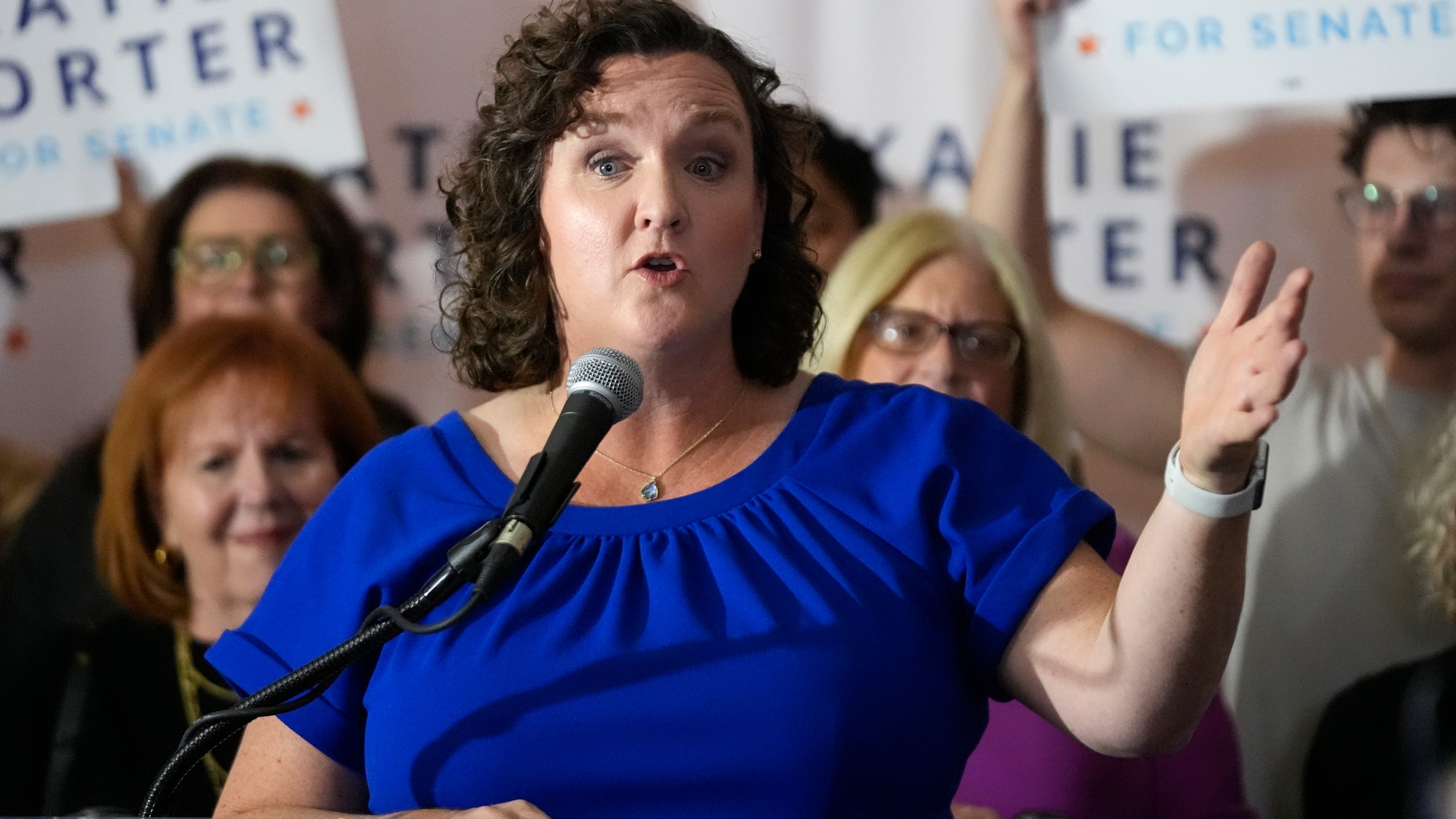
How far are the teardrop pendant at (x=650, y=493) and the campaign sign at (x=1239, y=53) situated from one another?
158 cm

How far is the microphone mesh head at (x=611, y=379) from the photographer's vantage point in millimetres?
1343

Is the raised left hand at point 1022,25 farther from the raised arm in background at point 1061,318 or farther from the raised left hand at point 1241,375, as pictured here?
the raised left hand at point 1241,375

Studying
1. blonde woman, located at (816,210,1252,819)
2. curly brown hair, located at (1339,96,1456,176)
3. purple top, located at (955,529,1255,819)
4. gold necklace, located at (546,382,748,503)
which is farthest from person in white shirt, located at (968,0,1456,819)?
gold necklace, located at (546,382,748,503)

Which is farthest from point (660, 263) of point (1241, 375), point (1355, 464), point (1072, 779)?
point (1355, 464)

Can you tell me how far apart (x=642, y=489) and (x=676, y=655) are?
0.23m

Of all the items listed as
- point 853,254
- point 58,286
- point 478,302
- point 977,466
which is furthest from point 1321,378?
point 58,286

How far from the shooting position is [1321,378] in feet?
9.27

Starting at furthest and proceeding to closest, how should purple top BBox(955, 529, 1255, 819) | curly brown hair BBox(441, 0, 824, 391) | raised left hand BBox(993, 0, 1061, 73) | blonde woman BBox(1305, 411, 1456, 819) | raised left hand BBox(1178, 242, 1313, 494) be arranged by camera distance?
raised left hand BBox(993, 0, 1061, 73) → blonde woman BBox(1305, 411, 1456, 819) → purple top BBox(955, 529, 1255, 819) → curly brown hair BBox(441, 0, 824, 391) → raised left hand BBox(1178, 242, 1313, 494)

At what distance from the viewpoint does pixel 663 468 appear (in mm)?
1584

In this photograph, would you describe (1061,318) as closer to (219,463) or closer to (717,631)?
(219,463)

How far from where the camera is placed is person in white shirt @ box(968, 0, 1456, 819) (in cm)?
271

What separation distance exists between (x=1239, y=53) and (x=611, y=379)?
5.91 ft

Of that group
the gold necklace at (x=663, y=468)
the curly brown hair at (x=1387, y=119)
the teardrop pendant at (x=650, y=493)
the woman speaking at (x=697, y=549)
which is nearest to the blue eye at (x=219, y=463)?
the woman speaking at (x=697, y=549)

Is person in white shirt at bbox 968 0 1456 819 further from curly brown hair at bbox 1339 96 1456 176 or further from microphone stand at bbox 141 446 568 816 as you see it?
microphone stand at bbox 141 446 568 816
